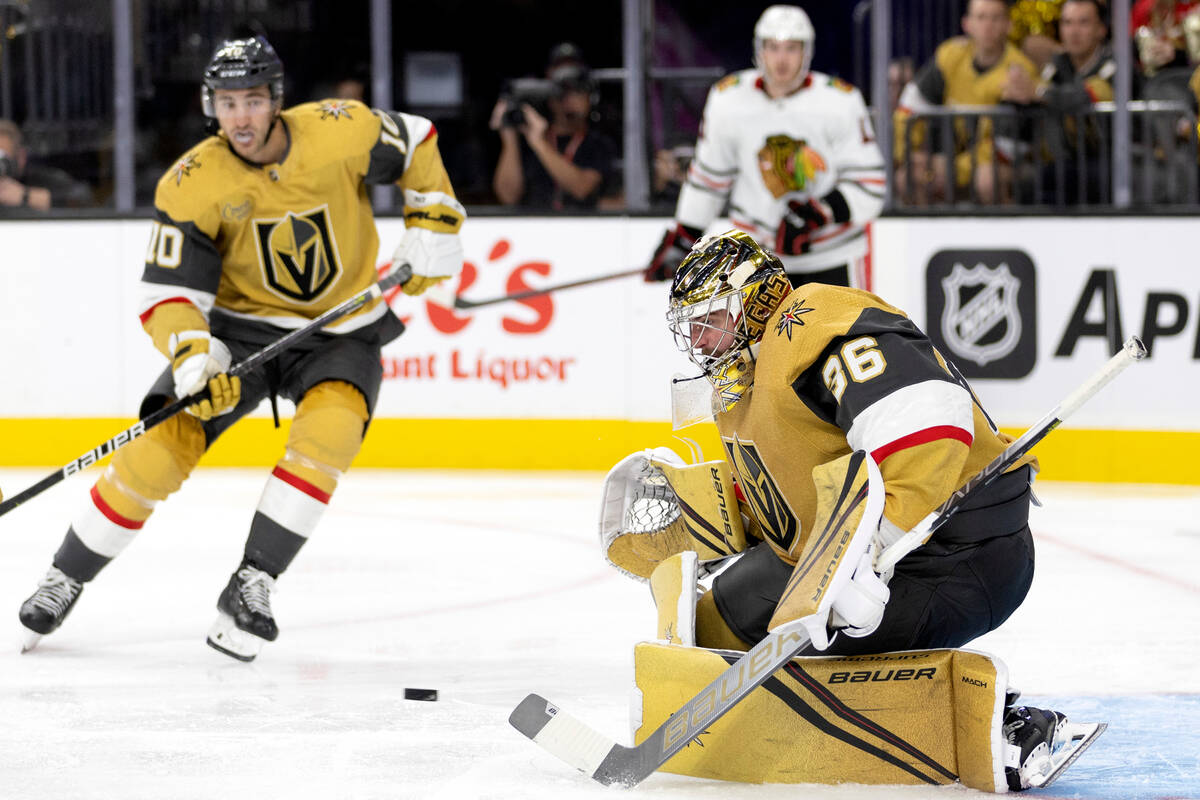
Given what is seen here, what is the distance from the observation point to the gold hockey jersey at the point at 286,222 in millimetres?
3152

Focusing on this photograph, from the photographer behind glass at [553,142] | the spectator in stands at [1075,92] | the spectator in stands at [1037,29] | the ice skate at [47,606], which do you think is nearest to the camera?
the ice skate at [47,606]

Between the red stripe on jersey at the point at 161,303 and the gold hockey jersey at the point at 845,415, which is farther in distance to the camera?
the red stripe on jersey at the point at 161,303

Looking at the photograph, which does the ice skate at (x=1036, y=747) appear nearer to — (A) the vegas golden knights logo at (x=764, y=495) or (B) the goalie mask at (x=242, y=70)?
(A) the vegas golden knights logo at (x=764, y=495)

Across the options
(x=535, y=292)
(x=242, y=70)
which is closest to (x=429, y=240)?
(x=242, y=70)

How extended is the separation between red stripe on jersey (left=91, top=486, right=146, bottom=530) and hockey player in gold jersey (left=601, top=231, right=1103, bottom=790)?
1.15 metres

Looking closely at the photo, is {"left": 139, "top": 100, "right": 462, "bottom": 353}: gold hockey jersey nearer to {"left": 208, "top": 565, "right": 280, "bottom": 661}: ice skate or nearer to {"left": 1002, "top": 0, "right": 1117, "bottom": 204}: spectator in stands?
{"left": 208, "top": 565, "right": 280, "bottom": 661}: ice skate

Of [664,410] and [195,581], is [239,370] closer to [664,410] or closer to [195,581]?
[195,581]

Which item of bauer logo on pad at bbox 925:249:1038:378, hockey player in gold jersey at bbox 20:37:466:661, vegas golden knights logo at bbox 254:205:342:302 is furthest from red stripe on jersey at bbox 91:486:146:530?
bauer logo on pad at bbox 925:249:1038:378

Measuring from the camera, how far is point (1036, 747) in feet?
7.00

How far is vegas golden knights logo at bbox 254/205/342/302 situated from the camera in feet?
10.6

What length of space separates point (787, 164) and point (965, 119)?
794 mm

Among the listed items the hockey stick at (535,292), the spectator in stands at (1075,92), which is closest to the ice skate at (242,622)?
the hockey stick at (535,292)

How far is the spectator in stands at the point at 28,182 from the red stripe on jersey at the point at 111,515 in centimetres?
280

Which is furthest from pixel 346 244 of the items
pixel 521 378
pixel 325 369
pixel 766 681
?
pixel 521 378
